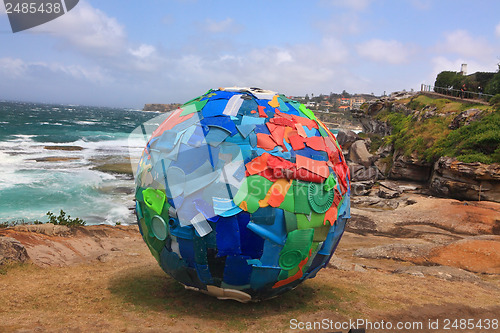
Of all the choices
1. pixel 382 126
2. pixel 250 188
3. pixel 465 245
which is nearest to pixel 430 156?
pixel 465 245

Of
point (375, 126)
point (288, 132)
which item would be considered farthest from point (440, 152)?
point (375, 126)

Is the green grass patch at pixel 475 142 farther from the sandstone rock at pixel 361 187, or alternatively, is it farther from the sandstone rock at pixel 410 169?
the sandstone rock at pixel 361 187

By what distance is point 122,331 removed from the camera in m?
6.02

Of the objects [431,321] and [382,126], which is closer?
[431,321]

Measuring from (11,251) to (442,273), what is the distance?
11.4 metres

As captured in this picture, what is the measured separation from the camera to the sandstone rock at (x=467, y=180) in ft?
71.7

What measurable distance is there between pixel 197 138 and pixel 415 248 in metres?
10.8

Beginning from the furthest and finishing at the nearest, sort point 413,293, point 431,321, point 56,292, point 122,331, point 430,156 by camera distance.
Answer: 1. point 430,156
2. point 413,293
3. point 56,292
4. point 431,321
5. point 122,331

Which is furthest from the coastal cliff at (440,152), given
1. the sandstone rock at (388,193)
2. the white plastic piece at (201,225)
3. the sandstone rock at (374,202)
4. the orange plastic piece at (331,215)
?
the white plastic piece at (201,225)

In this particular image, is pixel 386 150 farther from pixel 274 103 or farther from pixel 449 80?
pixel 274 103

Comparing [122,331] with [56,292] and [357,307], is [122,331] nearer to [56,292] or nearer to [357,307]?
[56,292]

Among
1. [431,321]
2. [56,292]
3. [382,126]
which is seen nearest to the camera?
[431,321]

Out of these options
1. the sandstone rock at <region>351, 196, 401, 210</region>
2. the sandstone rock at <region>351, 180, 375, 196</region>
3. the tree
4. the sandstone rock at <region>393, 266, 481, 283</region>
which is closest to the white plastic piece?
the sandstone rock at <region>393, 266, 481, 283</region>

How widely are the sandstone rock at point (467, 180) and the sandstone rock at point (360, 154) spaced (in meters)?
9.92
